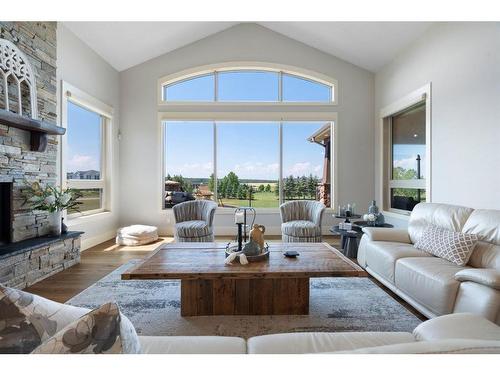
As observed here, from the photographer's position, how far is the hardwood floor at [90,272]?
290cm

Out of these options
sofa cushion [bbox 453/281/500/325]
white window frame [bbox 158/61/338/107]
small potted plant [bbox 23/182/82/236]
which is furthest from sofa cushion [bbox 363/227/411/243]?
small potted plant [bbox 23/182/82/236]

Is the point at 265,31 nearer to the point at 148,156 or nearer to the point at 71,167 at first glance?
the point at 148,156

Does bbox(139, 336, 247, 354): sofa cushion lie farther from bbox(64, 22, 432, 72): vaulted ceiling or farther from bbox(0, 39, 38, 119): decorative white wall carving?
bbox(64, 22, 432, 72): vaulted ceiling

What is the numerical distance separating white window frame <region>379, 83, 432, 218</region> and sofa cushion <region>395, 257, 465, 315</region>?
1938 millimetres

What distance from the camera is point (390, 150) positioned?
5.53 m

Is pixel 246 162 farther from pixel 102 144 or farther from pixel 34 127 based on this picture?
pixel 34 127

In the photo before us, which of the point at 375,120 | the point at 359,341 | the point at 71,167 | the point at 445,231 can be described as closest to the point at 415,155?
the point at 375,120

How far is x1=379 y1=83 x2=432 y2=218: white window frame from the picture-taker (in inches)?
162

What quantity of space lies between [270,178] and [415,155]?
8.81 ft

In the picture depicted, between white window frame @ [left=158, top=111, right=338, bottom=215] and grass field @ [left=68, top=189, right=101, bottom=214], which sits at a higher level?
white window frame @ [left=158, top=111, right=338, bottom=215]

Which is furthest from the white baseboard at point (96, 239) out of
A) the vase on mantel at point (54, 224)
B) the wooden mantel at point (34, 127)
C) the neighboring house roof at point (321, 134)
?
the neighboring house roof at point (321, 134)

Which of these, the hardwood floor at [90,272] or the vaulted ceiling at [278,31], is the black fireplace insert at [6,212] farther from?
the vaulted ceiling at [278,31]

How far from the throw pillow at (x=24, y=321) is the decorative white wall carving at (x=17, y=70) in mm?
3013

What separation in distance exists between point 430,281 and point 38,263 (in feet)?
12.9
